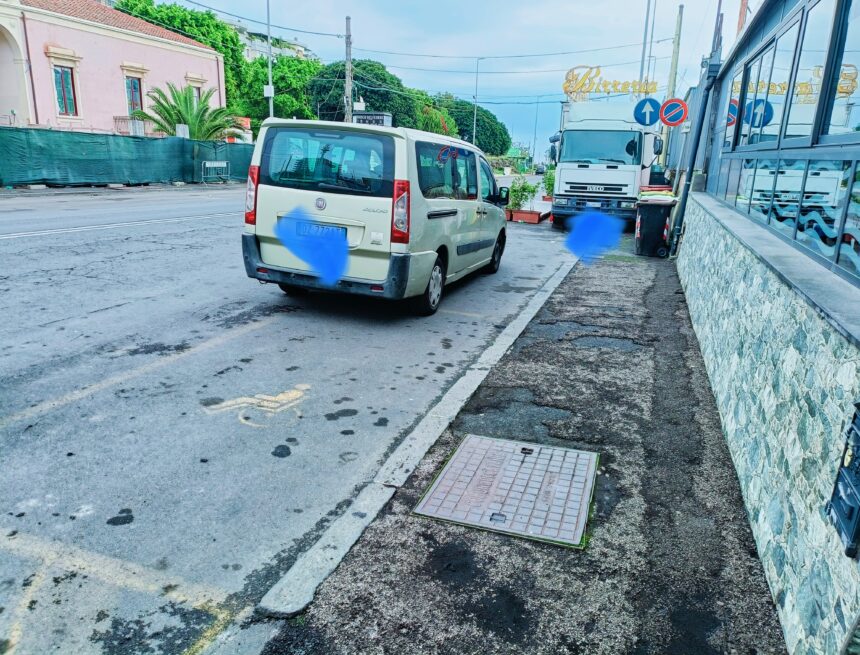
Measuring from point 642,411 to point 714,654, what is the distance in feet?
8.27

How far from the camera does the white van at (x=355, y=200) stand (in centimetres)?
638

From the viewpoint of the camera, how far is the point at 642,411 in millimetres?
4879

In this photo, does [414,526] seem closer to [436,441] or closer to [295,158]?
[436,441]

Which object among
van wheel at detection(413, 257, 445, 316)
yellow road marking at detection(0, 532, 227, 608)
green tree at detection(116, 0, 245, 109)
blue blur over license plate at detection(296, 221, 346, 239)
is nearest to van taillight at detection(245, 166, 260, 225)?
blue blur over license plate at detection(296, 221, 346, 239)

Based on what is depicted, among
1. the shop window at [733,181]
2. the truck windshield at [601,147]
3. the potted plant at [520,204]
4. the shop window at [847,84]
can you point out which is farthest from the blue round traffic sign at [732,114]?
the potted plant at [520,204]

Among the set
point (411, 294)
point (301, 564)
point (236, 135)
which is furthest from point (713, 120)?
point (236, 135)

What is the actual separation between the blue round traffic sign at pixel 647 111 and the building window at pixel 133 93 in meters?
32.7

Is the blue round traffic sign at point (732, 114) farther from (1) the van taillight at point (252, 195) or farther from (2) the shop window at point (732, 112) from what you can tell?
(1) the van taillight at point (252, 195)

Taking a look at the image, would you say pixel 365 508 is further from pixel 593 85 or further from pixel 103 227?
pixel 593 85

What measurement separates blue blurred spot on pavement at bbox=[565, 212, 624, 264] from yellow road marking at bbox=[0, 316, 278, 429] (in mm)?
7708

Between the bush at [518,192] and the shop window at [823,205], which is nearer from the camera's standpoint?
the shop window at [823,205]

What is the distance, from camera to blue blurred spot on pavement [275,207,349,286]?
655 centimetres

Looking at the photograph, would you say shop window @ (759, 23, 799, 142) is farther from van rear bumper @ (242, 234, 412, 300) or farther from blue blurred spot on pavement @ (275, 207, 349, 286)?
blue blurred spot on pavement @ (275, 207, 349, 286)

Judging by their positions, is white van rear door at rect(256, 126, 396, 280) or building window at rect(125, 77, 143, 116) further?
building window at rect(125, 77, 143, 116)
